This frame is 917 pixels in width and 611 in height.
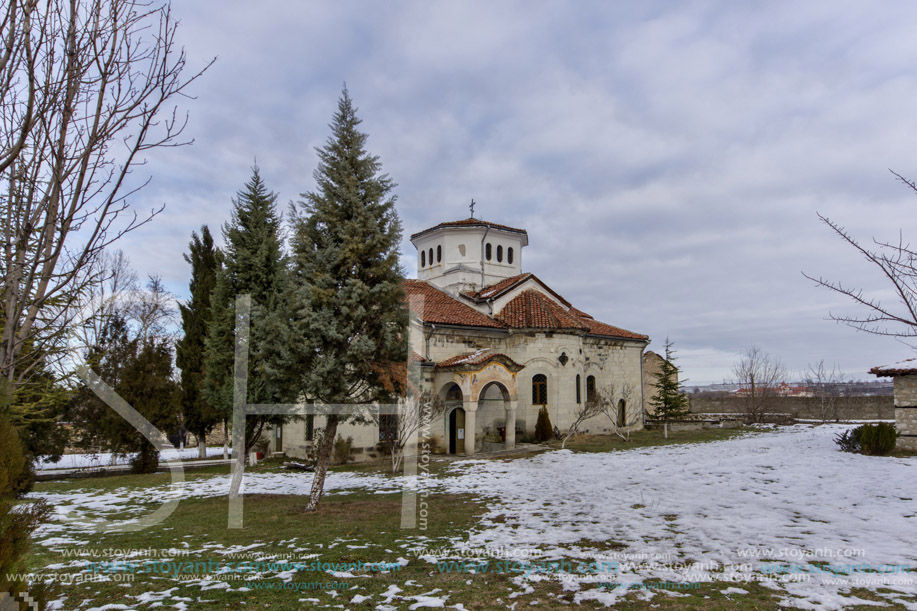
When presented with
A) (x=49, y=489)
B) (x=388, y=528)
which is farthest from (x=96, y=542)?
(x=49, y=489)

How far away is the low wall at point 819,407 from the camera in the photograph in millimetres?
30683

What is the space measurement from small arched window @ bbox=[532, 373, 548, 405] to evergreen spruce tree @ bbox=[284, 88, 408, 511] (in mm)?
11023

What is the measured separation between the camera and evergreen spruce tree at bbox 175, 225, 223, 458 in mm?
20328

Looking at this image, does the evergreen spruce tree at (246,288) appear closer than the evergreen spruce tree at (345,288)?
No

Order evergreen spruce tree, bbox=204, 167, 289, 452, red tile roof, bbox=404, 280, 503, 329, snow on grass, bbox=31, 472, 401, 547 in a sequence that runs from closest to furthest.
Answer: snow on grass, bbox=31, 472, 401, 547, evergreen spruce tree, bbox=204, 167, 289, 452, red tile roof, bbox=404, 280, 503, 329

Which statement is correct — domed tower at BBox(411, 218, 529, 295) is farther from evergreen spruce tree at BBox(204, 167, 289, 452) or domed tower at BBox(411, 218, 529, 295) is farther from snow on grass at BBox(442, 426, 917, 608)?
evergreen spruce tree at BBox(204, 167, 289, 452)

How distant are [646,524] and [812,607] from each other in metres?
3.23

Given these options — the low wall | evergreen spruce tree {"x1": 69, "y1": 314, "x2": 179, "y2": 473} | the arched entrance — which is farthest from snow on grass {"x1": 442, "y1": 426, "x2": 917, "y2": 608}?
the low wall

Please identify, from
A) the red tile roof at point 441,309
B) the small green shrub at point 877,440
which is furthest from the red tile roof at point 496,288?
the small green shrub at point 877,440

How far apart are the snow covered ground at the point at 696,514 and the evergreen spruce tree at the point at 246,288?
3142 mm

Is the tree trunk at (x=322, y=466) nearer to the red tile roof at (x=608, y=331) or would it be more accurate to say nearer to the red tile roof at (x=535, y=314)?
the red tile roof at (x=535, y=314)

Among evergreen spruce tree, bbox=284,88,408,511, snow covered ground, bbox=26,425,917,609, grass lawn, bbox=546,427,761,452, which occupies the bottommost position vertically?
grass lawn, bbox=546,427,761,452

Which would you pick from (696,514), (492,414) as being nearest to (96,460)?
(492,414)
